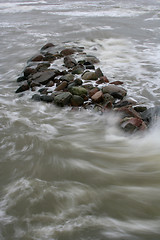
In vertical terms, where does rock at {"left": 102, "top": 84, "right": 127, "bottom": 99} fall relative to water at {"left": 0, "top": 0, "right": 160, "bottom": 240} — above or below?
above

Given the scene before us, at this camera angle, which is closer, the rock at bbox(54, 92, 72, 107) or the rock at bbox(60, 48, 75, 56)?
the rock at bbox(54, 92, 72, 107)

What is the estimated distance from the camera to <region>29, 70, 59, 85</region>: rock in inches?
238

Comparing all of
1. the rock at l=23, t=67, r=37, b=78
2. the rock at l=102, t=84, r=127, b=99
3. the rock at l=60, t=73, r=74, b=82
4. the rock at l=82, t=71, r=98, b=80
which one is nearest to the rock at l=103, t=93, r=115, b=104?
the rock at l=102, t=84, r=127, b=99

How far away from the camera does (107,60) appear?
7824mm

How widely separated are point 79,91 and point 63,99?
446 millimetres

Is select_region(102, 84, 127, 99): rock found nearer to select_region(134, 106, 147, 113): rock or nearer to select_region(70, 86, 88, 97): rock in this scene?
select_region(70, 86, 88, 97): rock

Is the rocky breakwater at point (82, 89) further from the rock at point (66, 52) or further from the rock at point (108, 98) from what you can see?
the rock at point (66, 52)

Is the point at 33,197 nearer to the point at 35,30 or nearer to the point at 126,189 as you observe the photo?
the point at 126,189

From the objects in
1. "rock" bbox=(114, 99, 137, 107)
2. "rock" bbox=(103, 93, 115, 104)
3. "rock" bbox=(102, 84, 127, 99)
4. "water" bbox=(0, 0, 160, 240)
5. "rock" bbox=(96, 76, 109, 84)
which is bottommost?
"water" bbox=(0, 0, 160, 240)

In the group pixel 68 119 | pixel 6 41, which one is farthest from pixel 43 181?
pixel 6 41

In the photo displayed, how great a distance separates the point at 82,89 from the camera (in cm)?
522

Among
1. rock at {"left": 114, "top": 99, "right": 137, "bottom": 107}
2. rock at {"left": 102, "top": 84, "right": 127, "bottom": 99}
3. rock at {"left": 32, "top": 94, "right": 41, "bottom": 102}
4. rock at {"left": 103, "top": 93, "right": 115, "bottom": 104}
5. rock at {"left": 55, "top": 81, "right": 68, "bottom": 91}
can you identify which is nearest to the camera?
rock at {"left": 114, "top": 99, "right": 137, "bottom": 107}

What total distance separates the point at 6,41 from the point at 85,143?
8.90m

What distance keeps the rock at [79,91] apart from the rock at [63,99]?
0.18m
